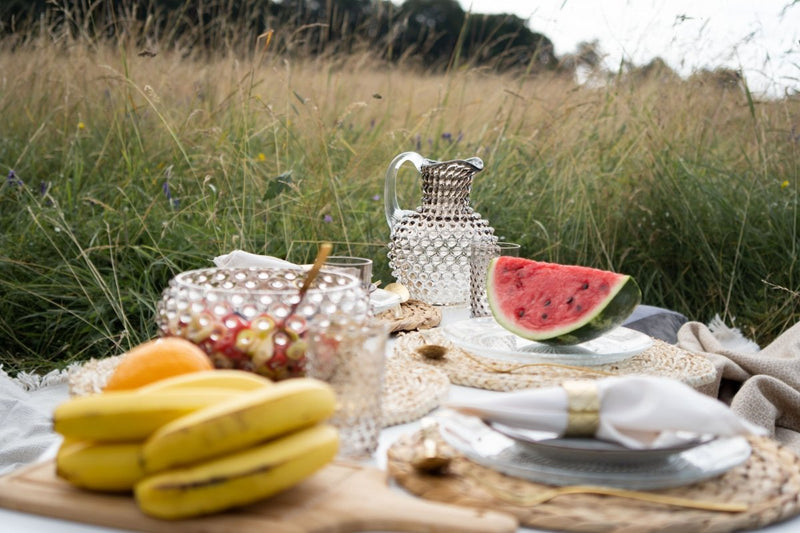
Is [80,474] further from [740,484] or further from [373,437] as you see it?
[740,484]

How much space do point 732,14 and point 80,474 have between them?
193 inches

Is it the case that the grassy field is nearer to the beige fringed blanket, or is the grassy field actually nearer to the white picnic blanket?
the white picnic blanket

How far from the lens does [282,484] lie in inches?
38.3

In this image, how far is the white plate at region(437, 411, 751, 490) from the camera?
1124 millimetres

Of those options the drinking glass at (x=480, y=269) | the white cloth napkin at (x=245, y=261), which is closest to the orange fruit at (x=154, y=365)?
the white cloth napkin at (x=245, y=261)

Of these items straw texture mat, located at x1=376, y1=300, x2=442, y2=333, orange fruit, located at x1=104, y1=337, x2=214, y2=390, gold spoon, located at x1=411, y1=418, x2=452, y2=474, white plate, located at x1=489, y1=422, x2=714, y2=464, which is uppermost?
white plate, located at x1=489, y1=422, x2=714, y2=464

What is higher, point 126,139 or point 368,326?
point 368,326

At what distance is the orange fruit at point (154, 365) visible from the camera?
1.24 metres

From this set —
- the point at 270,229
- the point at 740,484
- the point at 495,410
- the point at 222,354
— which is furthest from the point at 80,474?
the point at 270,229

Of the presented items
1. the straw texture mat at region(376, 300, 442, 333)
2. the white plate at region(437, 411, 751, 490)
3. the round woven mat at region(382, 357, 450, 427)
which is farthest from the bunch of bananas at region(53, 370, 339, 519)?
the straw texture mat at region(376, 300, 442, 333)

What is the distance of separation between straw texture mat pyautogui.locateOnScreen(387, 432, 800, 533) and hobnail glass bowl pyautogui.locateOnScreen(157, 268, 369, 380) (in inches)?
10.3

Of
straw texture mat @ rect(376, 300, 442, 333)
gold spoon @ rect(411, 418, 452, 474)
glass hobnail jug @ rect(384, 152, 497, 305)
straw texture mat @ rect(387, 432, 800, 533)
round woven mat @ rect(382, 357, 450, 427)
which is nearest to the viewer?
straw texture mat @ rect(387, 432, 800, 533)

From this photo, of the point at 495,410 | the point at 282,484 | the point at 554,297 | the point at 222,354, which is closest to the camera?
the point at 282,484

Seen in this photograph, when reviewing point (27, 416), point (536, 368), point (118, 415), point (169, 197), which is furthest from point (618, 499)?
point (169, 197)
